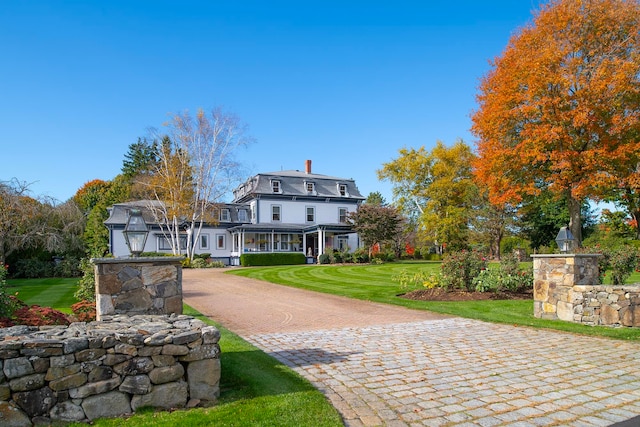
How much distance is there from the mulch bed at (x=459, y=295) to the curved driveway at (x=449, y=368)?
2.27 metres

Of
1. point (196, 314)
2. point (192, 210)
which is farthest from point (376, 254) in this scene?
point (196, 314)

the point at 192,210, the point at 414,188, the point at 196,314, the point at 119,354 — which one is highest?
the point at 414,188

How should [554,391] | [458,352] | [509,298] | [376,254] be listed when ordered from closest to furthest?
1. [554,391]
2. [458,352]
3. [509,298]
4. [376,254]

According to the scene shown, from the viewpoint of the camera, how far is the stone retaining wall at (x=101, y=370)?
10.6 ft

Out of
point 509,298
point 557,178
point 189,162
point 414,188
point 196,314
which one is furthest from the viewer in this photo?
point 414,188

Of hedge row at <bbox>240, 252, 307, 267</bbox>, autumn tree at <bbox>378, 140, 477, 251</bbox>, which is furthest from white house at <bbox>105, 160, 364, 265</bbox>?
autumn tree at <bbox>378, 140, 477, 251</bbox>

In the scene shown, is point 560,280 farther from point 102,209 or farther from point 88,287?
point 102,209

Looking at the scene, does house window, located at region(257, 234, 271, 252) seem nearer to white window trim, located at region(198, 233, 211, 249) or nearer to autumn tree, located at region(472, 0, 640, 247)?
white window trim, located at region(198, 233, 211, 249)

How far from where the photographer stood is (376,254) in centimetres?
3200

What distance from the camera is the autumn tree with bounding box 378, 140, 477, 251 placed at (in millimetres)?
36500

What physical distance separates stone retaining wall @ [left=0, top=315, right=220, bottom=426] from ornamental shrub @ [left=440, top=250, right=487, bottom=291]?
347 inches

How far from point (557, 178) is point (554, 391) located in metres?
16.7

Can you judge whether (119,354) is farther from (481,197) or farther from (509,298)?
(481,197)

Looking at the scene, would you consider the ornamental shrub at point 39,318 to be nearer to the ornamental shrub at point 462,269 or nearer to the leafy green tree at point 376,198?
the ornamental shrub at point 462,269
